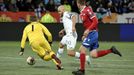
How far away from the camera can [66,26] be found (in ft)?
46.8

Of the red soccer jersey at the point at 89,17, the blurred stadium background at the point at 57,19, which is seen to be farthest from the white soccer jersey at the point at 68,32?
the blurred stadium background at the point at 57,19

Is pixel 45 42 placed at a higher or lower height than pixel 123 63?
higher

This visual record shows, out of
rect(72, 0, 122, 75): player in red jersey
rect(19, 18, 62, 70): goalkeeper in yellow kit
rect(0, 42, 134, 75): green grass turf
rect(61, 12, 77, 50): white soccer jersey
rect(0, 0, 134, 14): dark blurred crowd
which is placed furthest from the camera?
rect(0, 0, 134, 14): dark blurred crowd

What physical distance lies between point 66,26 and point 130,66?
2.29 meters

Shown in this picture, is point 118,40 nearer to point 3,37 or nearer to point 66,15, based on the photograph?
point 3,37

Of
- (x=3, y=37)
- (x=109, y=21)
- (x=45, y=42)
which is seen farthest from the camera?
(x=109, y=21)

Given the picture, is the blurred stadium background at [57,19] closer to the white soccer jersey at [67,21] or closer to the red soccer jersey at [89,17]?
the white soccer jersey at [67,21]

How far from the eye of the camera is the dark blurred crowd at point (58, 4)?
2541cm

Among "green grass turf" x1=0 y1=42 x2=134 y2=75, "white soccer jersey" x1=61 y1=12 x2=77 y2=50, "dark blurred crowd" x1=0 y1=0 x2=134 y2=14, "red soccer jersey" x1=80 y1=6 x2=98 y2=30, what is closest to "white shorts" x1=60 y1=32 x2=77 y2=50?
"white soccer jersey" x1=61 y1=12 x2=77 y2=50

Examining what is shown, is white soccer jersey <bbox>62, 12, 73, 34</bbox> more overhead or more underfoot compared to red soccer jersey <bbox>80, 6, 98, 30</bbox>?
more underfoot

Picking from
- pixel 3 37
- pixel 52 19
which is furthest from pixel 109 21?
pixel 3 37

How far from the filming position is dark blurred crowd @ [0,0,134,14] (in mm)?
25406

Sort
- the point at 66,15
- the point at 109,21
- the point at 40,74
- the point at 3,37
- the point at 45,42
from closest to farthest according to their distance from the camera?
the point at 40,74 < the point at 45,42 < the point at 66,15 < the point at 3,37 < the point at 109,21

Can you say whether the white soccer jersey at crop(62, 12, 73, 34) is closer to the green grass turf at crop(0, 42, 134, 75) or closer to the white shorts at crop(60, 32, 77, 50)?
the white shorts at crop(60, 32, 77, 50)
